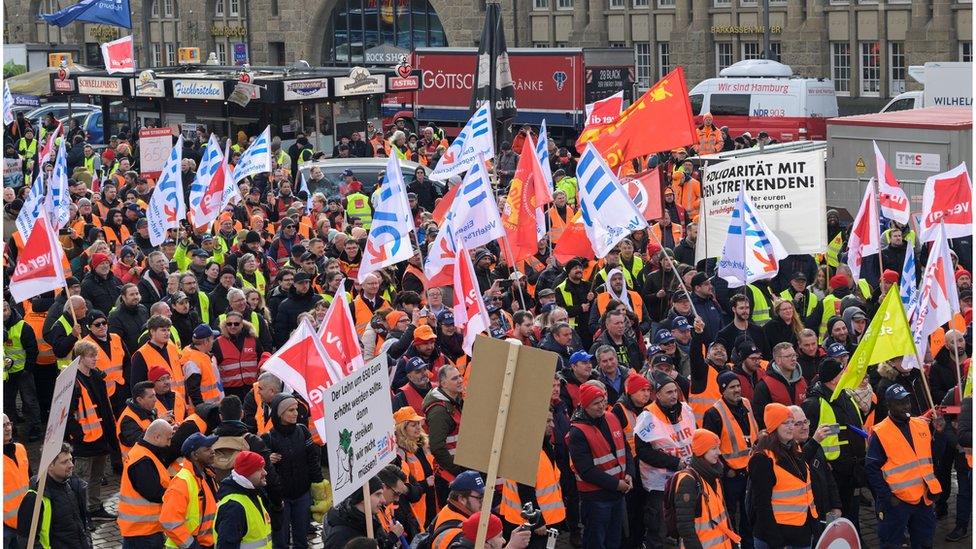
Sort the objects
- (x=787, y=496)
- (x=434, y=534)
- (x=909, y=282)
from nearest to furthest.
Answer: (x=434, y=534)
(x=787, y=496)
(x=909, y=282)

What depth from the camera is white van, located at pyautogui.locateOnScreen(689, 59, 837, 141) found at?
3253 centimetres

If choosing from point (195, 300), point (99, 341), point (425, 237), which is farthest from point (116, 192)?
point (99, 341)

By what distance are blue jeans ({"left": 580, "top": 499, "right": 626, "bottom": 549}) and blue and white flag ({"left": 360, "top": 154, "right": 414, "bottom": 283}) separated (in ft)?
15.6

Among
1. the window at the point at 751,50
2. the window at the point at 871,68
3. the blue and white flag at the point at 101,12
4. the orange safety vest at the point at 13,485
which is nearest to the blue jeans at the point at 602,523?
the orange safety vest at the point at 13,485

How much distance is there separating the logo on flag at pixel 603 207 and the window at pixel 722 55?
3165cm

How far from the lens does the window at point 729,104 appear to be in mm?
33312

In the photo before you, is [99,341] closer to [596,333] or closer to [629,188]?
[596,333]

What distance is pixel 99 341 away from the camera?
12031 millimetres

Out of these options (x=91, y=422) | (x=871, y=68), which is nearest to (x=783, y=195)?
(x=91, y=422)

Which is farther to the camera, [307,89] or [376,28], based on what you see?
[376,28]

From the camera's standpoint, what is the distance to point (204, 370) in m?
11.5

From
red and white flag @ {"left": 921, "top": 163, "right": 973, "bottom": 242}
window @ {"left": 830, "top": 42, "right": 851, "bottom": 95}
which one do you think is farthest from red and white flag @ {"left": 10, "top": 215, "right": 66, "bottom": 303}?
window @ {"left": 830, "top": 42, "right": 851, "bottom": 95}

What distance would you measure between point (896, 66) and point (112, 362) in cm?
3225

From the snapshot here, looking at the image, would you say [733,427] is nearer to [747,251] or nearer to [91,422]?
[747,251]
